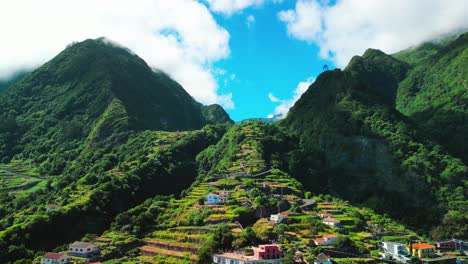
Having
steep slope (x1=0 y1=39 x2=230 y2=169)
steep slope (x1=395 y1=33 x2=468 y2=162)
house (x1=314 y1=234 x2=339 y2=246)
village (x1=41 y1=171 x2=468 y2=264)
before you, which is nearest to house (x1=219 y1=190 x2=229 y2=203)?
village (x1=41 y1=171 x2=468 y2=264)

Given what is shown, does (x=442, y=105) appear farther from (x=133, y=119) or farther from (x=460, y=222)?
(x=133, y=119)

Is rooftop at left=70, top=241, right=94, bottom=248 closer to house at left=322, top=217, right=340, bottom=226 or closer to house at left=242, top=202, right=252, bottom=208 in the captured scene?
house at left=242, top=202, right=252, bottom=208

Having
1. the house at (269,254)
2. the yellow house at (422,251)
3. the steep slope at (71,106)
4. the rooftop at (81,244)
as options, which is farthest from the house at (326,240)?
the steep slope at (71,106)

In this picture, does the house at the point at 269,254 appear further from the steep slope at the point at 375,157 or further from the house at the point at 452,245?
the steep slope at the point at 375,157

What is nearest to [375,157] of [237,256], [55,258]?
[237,256]

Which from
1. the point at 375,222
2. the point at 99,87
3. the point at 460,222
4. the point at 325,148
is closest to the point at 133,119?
the point at 99,87

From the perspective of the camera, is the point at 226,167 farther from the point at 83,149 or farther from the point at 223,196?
the point at 83,149

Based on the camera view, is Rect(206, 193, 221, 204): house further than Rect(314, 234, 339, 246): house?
Yes
